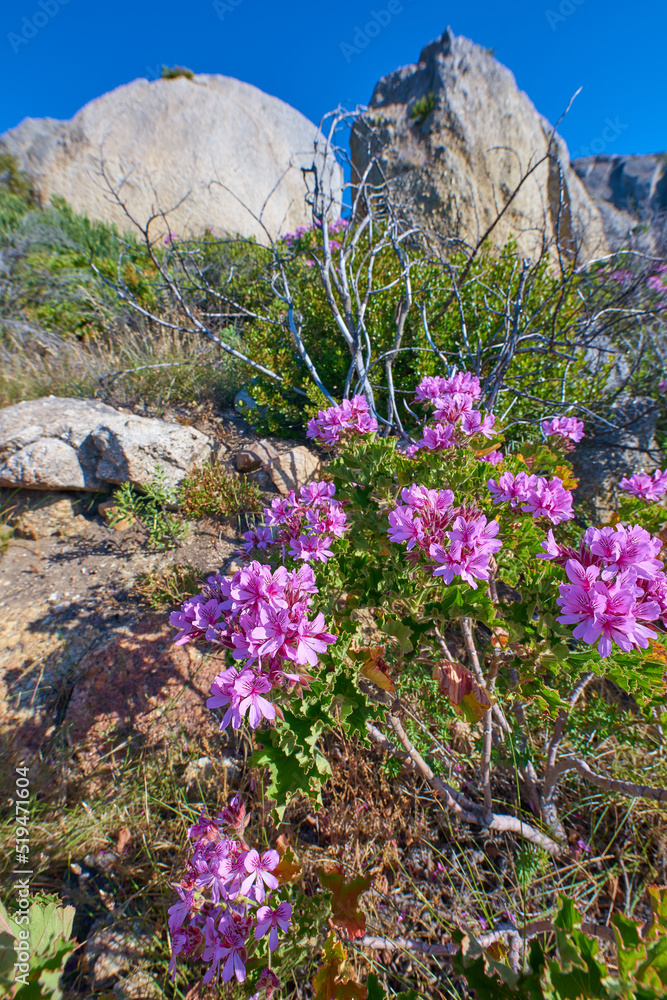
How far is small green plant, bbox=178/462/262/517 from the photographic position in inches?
138

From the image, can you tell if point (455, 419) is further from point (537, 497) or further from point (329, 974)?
point (329, 974)

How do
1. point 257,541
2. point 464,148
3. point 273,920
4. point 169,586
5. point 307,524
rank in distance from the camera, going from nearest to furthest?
point 273,920 → point 307,524 → point 257,541 → point 169,586 → point 464,148

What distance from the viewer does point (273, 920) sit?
1367 mm

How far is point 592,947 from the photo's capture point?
0.91 m

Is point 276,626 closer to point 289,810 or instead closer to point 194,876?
point 194,876

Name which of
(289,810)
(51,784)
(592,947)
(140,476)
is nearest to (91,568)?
(140,476)

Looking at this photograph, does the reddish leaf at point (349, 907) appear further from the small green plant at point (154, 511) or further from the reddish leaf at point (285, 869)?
the small green plant at point (154, 511)

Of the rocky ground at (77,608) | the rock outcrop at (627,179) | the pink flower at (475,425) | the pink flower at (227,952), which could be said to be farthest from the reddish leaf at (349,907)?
the rock outcrop at (627,179)

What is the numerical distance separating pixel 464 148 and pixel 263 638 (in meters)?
9.61

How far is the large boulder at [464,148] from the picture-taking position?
7.32 m

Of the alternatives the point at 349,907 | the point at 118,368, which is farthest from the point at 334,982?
the point at 118,368

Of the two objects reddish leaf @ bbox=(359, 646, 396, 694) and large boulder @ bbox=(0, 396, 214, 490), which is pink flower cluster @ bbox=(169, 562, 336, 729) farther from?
large boulder @ bbox=(0, 396, 214, 490)

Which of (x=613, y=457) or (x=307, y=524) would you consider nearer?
(x=307, y=524)

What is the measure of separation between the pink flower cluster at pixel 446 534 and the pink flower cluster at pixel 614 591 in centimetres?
24
